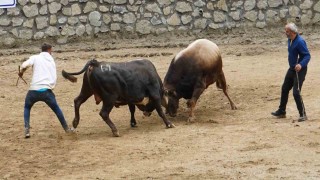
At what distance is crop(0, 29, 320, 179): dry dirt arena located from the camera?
30.7 feet

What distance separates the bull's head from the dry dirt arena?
0.56 ft

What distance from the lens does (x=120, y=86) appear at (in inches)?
460

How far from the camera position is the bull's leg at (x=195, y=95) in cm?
1265

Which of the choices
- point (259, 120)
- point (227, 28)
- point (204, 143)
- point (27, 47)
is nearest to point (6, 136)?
point (204, 143)

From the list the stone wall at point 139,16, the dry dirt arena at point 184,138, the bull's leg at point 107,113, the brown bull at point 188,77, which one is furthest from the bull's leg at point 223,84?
the stone wall at point 139,16

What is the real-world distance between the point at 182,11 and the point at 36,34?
12.0 feet

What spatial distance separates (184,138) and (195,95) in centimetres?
187

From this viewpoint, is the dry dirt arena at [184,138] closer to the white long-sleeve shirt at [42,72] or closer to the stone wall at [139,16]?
the white long-sleeve shirt at [42,72]

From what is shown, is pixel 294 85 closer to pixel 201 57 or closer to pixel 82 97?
pixel 201 57

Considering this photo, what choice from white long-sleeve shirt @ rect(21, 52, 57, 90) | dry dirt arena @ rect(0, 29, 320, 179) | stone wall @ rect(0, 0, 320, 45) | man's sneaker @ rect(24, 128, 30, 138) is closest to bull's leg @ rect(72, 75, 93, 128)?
→ dry dirt arena @ rect(0, 29, 320, 179)

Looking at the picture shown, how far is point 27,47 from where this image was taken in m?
19.1

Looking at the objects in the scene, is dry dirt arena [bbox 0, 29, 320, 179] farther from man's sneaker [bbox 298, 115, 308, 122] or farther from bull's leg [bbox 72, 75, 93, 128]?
bull's leg [bbox 72, 75, 93, 128]

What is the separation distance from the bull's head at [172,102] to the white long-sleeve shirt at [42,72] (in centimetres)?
219

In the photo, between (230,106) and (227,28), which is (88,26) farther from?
(230,106)
